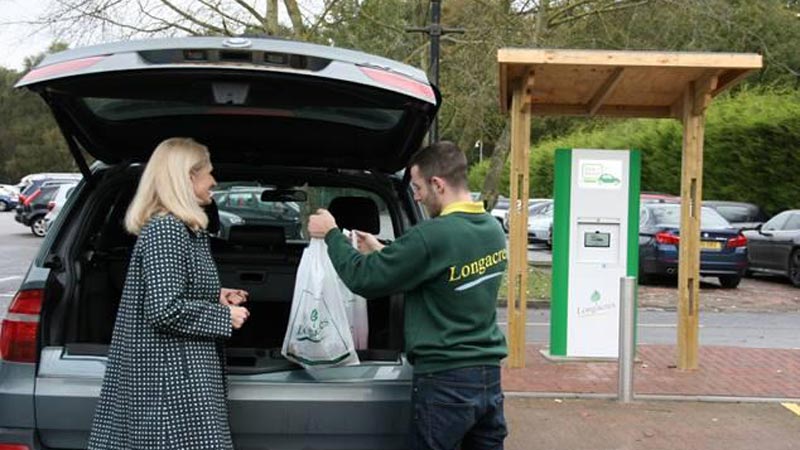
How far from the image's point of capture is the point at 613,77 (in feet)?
25.3

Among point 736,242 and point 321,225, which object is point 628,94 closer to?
point 321,225

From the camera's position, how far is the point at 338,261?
3316mm

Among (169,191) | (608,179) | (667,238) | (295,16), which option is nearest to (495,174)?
(667,238)

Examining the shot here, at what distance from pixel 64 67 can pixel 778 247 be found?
630 inches

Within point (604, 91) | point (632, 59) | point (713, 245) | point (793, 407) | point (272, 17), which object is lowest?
point (793, 407)

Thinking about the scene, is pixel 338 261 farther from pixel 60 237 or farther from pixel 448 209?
pixel 60 237

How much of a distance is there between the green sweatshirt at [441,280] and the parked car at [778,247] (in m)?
14.6

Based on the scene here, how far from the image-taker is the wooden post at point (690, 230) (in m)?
7.82

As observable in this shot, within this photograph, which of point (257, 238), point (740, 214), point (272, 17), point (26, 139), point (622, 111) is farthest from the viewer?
point (26, 139)

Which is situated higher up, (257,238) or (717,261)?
(257,238)

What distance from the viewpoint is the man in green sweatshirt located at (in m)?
3.23

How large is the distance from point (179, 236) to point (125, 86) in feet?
2.71

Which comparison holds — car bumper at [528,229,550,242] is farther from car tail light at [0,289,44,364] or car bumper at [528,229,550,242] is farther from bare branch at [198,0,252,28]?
car tail light at [0,289,44,364]

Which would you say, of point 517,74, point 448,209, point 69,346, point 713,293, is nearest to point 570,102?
point 517,74
